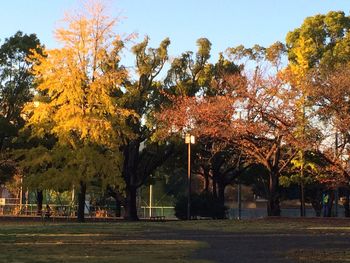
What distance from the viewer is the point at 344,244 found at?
15875 mm

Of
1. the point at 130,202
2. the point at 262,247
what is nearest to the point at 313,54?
the point at 130,202

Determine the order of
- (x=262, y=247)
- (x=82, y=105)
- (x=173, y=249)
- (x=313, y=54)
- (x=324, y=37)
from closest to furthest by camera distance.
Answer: (x=173, y=249)
(x=262, y=247)
(x=82, y=105)
(x=313, y=54)
(x=324, y=37)

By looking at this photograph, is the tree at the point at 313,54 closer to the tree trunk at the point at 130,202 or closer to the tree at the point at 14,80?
the tree trunk at the point at 130,202

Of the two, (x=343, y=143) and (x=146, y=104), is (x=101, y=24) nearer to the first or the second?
(x=146, y=104)

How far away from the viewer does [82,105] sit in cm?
3144

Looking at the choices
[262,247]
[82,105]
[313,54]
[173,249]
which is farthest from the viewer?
[313,54]

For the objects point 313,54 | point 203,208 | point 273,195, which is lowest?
point 203,208

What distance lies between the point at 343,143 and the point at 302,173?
14.5ft

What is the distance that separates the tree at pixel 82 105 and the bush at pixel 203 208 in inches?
401

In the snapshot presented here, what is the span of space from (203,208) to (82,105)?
1365 cm

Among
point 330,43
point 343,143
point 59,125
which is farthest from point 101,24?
point 330,43

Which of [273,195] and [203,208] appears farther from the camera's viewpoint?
[203,208]

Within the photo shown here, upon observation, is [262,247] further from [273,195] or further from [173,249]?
[273,195]

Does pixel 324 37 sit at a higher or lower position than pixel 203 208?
higher
